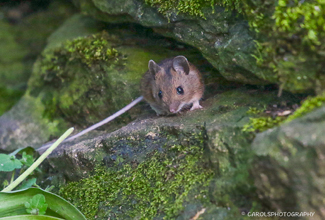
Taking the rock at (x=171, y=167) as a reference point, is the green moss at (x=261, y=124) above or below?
above

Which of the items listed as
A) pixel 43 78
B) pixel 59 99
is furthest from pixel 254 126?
pixel 43 78

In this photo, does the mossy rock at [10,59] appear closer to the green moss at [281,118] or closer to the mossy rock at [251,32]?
the mossy rock at [251,32]

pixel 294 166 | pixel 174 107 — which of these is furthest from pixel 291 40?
pixel 174 107

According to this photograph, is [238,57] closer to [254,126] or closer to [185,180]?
[254,126]

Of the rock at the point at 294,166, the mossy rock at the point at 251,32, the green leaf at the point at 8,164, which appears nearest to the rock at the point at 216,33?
the mossy rock at the point at 251,32

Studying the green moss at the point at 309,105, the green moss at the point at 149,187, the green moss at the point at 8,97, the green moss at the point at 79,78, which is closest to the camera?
the green moss at the point at 309,105

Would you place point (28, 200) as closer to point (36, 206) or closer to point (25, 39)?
point (36, 206)

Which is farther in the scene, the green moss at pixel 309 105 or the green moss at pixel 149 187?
the green moss at pixel 149 187

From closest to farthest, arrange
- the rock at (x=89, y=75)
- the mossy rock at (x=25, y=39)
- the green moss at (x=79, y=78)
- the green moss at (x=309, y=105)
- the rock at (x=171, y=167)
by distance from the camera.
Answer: the green moss at (x=309, y=105) → the rock at (x=171, y=167) → the rock at (x=89, y=75) → the green moss at (x=79, y=78) → the mossy rock at (x=25, y=39)
